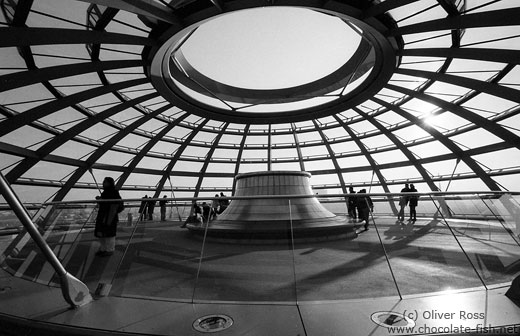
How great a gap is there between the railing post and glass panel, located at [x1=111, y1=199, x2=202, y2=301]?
0.51 meters

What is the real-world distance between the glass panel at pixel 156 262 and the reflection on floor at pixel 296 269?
0.02 metres

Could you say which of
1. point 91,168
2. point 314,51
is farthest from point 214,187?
point 314,51

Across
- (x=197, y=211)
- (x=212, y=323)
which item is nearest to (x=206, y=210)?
(x=197, y=211)

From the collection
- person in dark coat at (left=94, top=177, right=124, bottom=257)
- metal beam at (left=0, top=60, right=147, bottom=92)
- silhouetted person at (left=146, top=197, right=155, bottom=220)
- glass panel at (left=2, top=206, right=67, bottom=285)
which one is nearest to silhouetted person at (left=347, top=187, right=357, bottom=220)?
silhouetted person at (left=146, top=197, right=155, bottom=220)

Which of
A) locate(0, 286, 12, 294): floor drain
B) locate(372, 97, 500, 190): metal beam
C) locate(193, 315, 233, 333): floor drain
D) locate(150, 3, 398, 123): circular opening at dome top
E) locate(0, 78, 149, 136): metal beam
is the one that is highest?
locate(150, 3, 398, 123): circular opening at dome top

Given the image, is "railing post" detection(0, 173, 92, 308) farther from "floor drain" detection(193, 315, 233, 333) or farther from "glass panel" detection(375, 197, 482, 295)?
"glass panel" detection(375, 197, 482, 295)

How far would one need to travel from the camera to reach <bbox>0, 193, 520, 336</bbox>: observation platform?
9.71 ft

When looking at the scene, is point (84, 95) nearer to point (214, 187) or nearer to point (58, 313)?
point (58, 313)

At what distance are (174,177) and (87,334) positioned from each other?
3216 cm

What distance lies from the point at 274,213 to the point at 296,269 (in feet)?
4.80

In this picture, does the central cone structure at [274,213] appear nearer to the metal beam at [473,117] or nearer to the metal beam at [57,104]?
the metal beam at [57,104]

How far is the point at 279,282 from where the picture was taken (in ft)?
13.3

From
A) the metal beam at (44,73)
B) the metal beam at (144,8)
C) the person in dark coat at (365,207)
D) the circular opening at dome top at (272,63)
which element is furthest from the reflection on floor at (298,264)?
the metal beam at (44,73)

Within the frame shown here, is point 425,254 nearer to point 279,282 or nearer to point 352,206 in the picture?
point 352,206
